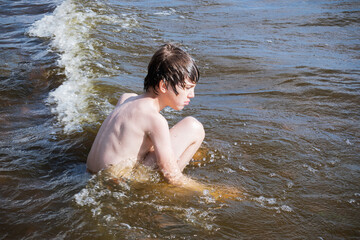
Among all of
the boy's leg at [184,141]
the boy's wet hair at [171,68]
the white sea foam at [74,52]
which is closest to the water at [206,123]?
the white sea foam at [74,52]

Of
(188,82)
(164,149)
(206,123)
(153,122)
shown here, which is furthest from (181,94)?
(206,123)

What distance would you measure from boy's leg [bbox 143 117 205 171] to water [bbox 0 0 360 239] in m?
0.15

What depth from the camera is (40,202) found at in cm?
299

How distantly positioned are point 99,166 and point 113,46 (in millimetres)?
4323

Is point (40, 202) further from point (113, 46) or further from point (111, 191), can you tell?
point (113, 46)

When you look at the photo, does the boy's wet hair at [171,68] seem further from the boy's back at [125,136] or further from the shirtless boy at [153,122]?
the boy's back at [125,136]

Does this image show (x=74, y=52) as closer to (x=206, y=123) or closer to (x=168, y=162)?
(x=206, y=123)

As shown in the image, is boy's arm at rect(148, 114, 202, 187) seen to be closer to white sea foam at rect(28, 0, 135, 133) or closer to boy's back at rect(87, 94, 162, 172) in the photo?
boy's back at rect(87, 94, 162, 172)

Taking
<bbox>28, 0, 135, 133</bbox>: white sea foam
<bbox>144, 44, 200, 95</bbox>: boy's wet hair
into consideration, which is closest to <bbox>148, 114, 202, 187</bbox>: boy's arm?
<bbox>144, 44, 200, 95</bbox>: boy's wet hair

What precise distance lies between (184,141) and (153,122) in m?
0.49

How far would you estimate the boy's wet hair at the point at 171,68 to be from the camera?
10.4 feet

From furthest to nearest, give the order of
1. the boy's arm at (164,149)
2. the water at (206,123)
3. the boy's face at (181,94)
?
the boy's face at (181,94)
the boy's arm at (164,149)
the water at (206,123)

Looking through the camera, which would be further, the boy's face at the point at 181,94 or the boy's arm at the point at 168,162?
the boy's face at the point at 181,94

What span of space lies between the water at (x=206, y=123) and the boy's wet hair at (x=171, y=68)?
821mm
